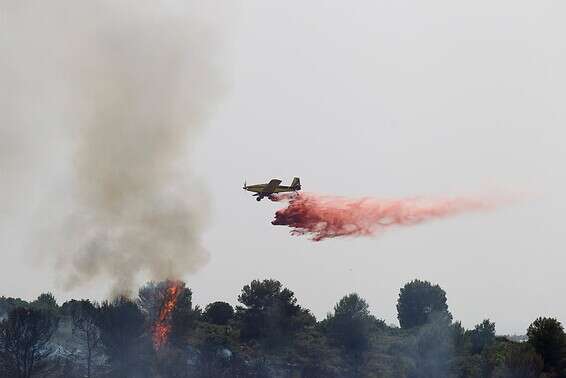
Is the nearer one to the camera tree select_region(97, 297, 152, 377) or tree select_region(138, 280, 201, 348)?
tree select_region(97, 297, 152, 377)

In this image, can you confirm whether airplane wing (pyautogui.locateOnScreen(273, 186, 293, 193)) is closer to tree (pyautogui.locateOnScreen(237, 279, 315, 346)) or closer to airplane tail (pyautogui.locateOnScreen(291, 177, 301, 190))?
airplane tail (pyautogui.locateOnScreen(291, 177, 301, 190))

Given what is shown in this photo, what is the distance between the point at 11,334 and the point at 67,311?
53.5 metres

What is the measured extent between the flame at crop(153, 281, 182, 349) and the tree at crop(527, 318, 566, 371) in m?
67.6

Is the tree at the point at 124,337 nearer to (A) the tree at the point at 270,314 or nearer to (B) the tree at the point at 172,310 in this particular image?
(B) the tree at the point at 172,310

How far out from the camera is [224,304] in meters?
179

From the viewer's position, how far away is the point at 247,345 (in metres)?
154

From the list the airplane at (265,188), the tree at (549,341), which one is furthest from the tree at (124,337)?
the tree at (549,341)

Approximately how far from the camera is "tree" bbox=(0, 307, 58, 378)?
13600 cm

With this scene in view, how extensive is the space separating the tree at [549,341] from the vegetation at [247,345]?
172 millimetres

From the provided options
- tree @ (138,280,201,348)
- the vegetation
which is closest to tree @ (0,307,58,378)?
the vegetation

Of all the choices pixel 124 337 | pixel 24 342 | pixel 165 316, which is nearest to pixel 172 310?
pixel 165 316

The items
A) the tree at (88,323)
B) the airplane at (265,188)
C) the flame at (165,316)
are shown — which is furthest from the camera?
the flame at (165,316)

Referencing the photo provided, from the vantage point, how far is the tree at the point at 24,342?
136m

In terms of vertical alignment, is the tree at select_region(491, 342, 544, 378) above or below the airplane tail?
below
